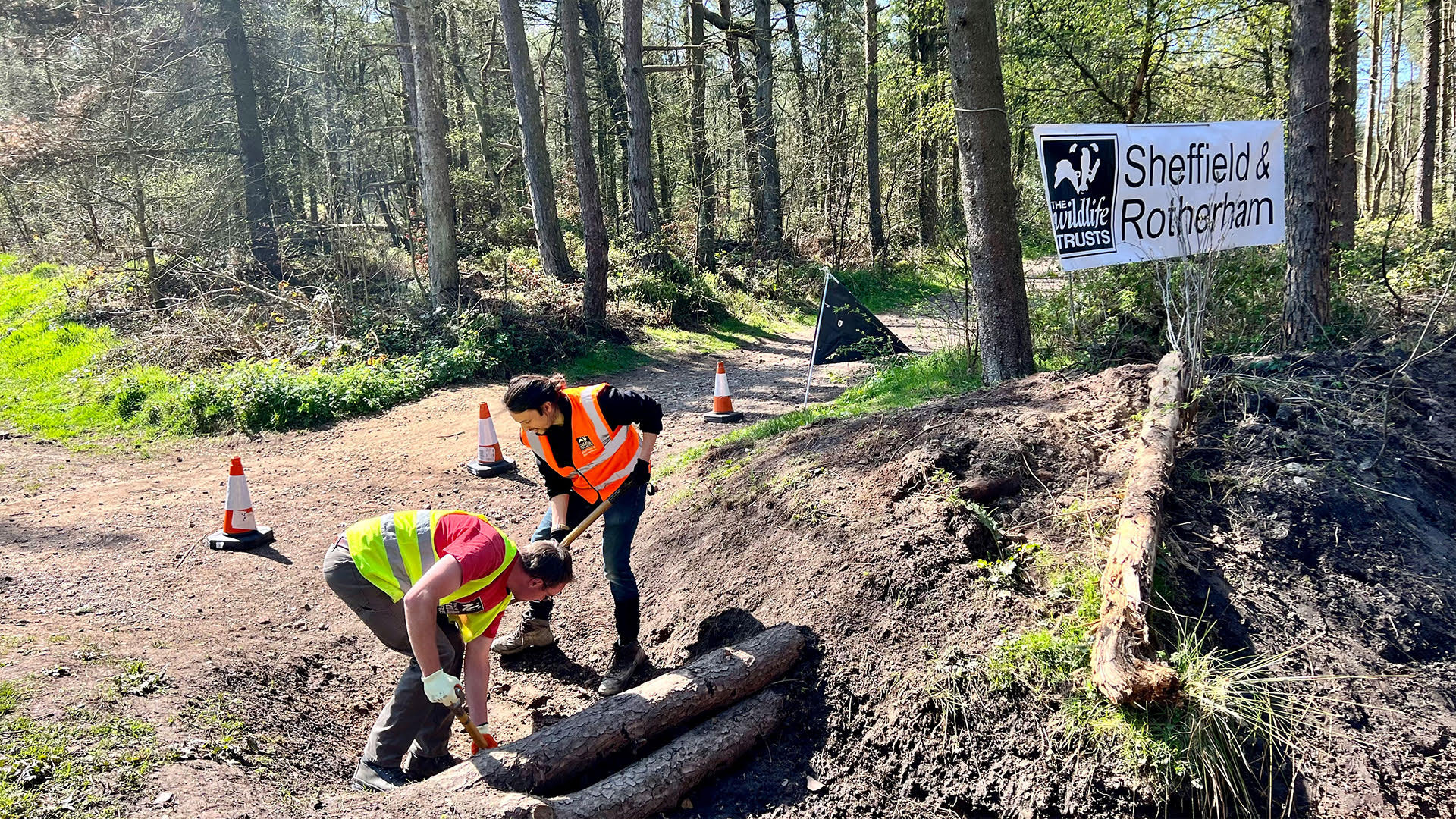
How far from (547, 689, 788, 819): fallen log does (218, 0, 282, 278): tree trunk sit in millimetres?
16861

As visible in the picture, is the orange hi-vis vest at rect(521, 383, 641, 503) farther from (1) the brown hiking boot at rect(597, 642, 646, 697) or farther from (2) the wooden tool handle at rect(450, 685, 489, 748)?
(2) the wooden tool handle at rect(450, 685, 489, 748)

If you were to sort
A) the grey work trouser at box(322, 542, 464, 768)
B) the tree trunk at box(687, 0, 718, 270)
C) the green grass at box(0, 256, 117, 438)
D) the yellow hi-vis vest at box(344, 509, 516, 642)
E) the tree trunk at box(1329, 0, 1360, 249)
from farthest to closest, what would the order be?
the tree trunk at box(687, 0, 718, 270) → the tree trunk at box(1329, 0, 1360, 249) → the green grass at box(0, 256, 117, 438) → the grey work trouser at box(322, 542, 464, 768) → the yellow hi-vis vest at box(344, 509, 516, 642)

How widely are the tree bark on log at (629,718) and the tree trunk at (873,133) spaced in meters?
16.6

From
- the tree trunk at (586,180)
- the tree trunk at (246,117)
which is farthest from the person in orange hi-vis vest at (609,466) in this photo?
the tree trunk at (246,117)

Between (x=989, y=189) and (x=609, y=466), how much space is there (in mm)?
3767

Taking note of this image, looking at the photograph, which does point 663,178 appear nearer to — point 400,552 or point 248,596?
point 248,596

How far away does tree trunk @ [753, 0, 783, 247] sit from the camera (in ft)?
60.6

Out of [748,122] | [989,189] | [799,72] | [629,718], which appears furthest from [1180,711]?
[799,72]

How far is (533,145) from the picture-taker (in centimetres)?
1397

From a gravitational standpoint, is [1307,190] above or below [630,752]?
above

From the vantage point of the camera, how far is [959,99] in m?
6.19

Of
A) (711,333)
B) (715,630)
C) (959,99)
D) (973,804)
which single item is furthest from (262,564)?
(711,333)

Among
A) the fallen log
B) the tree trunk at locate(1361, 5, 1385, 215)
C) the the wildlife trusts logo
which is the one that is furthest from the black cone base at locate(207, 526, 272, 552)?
the tree trunk at locate(1361, 5, 1385, 215)

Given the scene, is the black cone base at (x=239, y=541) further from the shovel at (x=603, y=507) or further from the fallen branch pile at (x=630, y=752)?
the fallen branch pile at (x=630, y=752)
